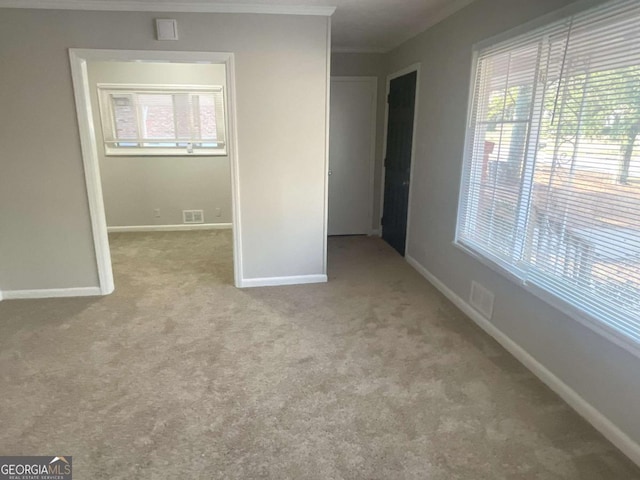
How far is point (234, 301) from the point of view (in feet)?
11.5

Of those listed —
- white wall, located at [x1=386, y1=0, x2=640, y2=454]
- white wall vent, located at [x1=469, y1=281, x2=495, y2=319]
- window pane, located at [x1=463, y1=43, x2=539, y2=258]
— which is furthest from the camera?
white wall vent, located at [x1=469, y1=281, x2=495, y2=319]

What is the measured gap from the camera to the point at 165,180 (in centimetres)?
567

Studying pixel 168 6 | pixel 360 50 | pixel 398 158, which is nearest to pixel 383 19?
pixel 360 50

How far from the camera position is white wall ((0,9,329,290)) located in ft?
10.2

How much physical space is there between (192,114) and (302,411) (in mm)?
4615

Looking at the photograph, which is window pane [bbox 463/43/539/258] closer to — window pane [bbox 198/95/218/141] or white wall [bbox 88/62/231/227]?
white wall [bbox 88/62/231/227]

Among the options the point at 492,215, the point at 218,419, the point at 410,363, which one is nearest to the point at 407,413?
the point at 410,363

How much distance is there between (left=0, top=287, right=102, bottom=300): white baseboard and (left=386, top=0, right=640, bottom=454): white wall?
3169 millimetres

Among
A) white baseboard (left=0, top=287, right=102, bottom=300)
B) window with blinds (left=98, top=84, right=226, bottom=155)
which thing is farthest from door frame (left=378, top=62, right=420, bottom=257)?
white baseboard (left=0, top=287, right=102, bottom=300)

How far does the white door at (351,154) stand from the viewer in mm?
5113

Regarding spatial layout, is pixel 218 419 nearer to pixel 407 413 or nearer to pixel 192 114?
pixel 407 413

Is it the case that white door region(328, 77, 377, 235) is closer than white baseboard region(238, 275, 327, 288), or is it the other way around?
white baseboard region(238, 275, 327, 288)

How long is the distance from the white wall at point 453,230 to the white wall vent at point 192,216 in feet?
10.2

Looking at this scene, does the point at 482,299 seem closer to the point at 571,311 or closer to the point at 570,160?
the point at 571,311
